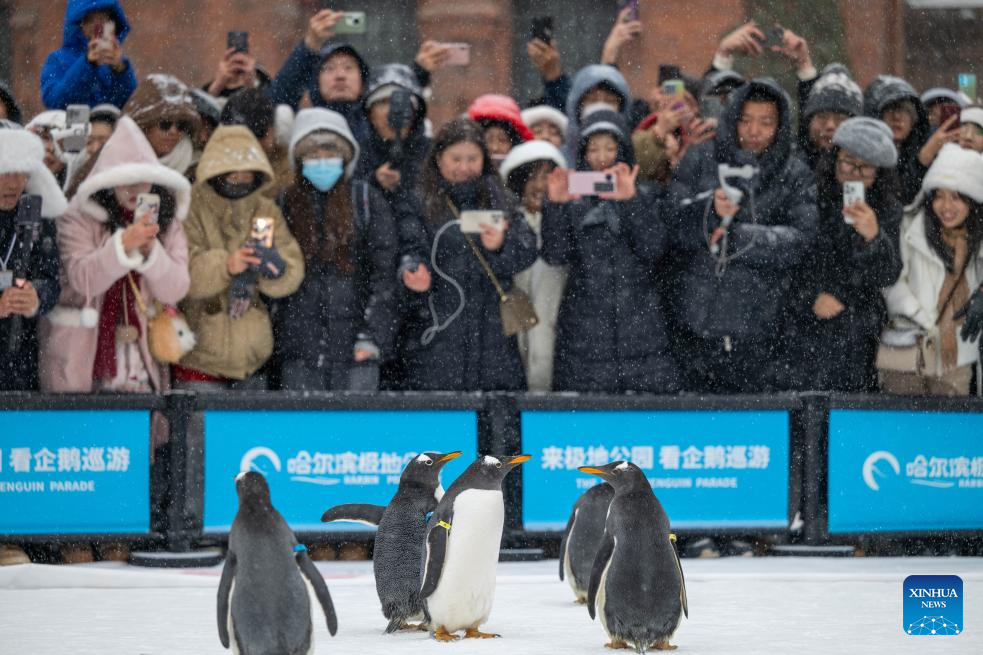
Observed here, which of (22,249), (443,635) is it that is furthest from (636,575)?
(22,249)

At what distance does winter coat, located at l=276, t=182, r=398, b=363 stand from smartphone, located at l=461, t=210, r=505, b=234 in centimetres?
43

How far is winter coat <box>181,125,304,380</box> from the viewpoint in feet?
26.0

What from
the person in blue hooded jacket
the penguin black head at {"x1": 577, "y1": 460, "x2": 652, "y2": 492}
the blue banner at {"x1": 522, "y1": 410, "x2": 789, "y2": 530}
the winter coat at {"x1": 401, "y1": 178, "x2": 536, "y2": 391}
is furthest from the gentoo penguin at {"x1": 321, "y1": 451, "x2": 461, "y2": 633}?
the person in blue hooded jacket

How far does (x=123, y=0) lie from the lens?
16344 millimetres

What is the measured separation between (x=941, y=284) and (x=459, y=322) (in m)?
2.68

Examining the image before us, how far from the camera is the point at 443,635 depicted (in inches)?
209

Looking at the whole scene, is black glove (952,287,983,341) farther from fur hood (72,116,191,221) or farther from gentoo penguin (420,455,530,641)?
fur hood (72,116,191,221)

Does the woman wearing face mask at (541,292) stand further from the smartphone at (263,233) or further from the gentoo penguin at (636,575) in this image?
the gentoo penguin at (636,575)

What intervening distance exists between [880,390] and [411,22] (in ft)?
29.6

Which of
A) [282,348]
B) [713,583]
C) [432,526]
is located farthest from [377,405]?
[432,526]

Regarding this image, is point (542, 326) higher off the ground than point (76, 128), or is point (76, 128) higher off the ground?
point (76, 128)

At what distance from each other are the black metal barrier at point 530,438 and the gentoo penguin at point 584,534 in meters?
1.67

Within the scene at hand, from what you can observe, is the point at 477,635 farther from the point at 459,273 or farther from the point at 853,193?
the point at 853,193

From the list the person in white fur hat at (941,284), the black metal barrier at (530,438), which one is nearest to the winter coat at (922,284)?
the person in white fur hat at (941,284)
